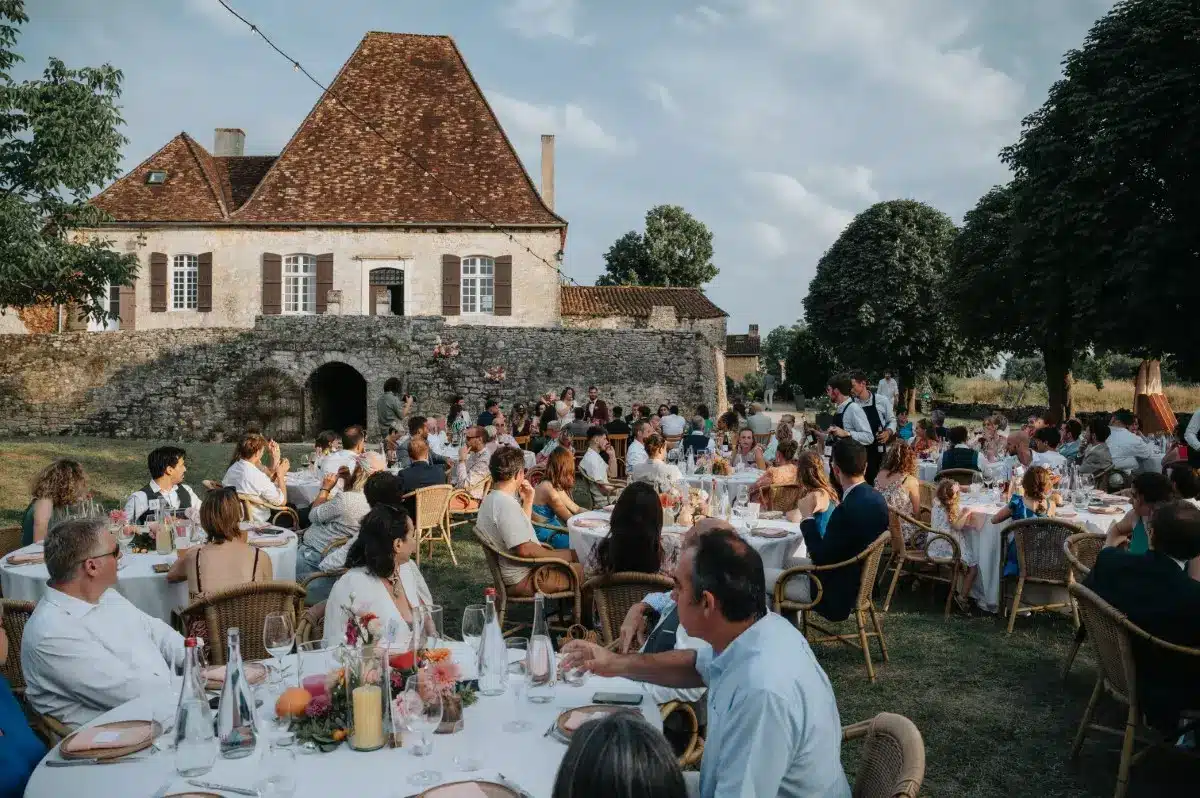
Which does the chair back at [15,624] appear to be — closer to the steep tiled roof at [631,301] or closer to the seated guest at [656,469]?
the seated guest at [656,469]

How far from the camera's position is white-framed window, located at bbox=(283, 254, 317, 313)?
25547 mm

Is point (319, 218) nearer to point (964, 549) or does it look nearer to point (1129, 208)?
point (1129, 208)

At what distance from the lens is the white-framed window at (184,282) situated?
2578 centimetres

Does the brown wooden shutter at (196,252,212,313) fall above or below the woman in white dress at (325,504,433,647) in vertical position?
above

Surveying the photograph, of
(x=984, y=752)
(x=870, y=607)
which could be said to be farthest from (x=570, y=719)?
(x=870, y=607)

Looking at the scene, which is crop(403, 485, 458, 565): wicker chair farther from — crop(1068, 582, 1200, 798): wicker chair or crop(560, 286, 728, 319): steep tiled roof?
crop(560, 286, 728, 319): steep tiled roof

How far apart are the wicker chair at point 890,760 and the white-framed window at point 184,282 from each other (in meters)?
26.8

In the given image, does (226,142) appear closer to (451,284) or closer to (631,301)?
(451,284)

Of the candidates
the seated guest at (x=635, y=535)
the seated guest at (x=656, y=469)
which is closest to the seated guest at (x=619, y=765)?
the seated guest at (x=635, y=535)

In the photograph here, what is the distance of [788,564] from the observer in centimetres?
670

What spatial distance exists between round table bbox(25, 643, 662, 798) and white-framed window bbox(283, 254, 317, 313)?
957 inches

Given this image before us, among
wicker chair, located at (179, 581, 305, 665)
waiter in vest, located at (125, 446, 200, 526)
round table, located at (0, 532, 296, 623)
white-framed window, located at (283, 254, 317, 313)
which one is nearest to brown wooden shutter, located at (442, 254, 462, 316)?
white-framed window, located at (283, 254, 317, 313)

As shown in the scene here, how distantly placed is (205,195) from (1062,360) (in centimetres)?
2474

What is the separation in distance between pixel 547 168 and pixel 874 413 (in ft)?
68.9
